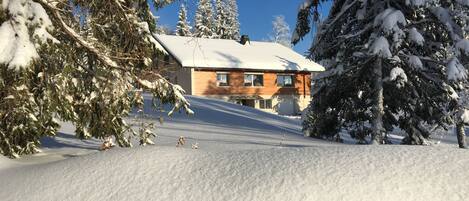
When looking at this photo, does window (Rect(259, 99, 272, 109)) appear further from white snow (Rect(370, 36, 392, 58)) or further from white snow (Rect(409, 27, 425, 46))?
white snow (Rect(370, 36, 392, 58))

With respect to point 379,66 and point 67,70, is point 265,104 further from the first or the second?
point 67,70

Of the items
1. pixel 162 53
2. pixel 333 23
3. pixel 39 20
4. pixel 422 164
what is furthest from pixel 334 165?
pixel 333 23

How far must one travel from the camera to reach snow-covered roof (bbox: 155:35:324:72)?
34.7m

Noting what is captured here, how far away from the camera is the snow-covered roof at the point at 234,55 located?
1367 inches

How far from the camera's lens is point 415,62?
11570mm

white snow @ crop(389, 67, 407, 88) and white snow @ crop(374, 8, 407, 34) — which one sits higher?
white snow @ crop(374, 8, 407, 34)

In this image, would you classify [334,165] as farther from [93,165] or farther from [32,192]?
[32,192]

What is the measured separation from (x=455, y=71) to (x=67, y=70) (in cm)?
871

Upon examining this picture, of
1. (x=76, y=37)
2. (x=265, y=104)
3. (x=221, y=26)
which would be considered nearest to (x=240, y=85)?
(x=265, y=104)

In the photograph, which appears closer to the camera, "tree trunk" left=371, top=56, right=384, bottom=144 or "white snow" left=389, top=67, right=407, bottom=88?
"white snow" left=389, top=67, right=407, bottom=88

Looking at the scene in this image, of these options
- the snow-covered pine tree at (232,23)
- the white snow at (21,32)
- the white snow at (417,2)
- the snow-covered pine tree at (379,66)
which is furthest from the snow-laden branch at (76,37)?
the snow-covered pine tree at (232,23)

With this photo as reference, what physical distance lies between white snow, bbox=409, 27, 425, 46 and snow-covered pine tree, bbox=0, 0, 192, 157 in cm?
628

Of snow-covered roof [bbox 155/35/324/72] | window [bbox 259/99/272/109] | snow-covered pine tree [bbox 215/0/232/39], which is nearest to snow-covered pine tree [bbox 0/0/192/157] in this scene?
snow-covered roof [bbox 155/35/324/72]

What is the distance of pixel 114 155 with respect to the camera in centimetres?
471
